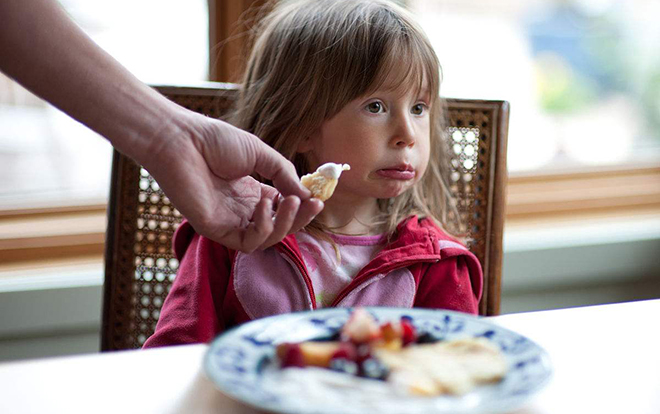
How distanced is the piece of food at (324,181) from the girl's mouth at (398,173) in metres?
0.21

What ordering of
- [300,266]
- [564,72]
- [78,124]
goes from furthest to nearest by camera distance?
[564,72] < [78,124] < [300,266]

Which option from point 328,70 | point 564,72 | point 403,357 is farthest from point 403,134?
point 564,72

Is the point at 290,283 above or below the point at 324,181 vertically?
below

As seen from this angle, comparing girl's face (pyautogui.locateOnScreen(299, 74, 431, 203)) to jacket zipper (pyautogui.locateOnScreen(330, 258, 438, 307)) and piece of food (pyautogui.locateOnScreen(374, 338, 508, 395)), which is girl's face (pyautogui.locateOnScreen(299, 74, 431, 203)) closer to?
jacket zipper (pyautogui.locateOnScreen(330, 258, 438, 307))

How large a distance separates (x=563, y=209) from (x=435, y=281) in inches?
53.0

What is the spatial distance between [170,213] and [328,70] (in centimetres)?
34

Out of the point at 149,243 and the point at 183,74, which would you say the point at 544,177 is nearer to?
the point at 183,74

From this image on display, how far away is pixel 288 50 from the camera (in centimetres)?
116

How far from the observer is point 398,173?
108 cm

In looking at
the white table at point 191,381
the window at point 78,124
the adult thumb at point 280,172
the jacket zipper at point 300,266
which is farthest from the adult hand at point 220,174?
the window at point 78,124

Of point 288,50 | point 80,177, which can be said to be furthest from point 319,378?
point 80,177

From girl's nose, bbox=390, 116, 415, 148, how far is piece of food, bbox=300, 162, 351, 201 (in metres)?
0.21

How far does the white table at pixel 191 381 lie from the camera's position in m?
0.57

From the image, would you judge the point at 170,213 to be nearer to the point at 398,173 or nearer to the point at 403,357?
the point at 398,173
